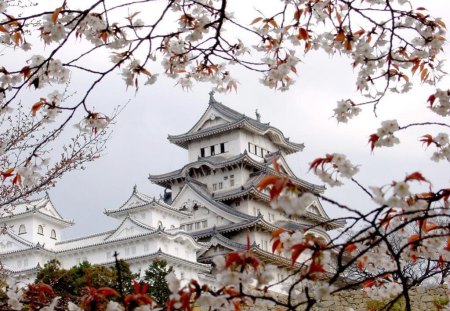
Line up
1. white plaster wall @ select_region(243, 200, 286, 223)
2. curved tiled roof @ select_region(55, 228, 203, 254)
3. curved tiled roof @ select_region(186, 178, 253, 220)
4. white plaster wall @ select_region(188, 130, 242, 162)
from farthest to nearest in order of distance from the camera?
white plaster wall @ select_region(188, 130, 242, 162) → white plaster wall @ select_region(243, 200, 286, 223) → curved tiled roof @ select_region(186, 178, 253, 220) → curved tiled roof @ select_region(55, 228, 203, 254)

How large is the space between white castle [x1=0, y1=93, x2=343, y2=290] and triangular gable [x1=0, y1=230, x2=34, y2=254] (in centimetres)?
5

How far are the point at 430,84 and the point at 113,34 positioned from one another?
8.69ft

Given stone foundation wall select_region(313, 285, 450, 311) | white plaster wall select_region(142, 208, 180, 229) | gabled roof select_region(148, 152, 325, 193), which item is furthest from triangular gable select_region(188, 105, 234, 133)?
stone foundation wall select_region(313, 285, 450, 311)

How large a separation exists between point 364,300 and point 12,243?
24671mm

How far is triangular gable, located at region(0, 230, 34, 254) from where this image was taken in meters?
34.1

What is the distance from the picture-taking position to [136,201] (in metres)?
34.5

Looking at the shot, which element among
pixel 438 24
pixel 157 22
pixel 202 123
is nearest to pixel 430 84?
pixel 438 24

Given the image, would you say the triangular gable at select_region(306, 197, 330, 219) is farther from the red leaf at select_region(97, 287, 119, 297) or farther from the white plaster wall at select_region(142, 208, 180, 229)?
the red leaf at select_region(97, 287, 119, 297)

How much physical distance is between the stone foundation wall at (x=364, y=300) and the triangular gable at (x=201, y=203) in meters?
21.4

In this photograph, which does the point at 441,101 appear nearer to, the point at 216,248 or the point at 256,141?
the point at 216,248

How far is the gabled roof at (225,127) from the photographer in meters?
40.6

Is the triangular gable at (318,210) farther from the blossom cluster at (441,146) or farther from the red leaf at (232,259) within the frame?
the red leaf at (232,259)

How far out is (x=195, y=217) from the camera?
1494 inches

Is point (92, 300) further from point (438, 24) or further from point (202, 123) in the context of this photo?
point (202, 123)
